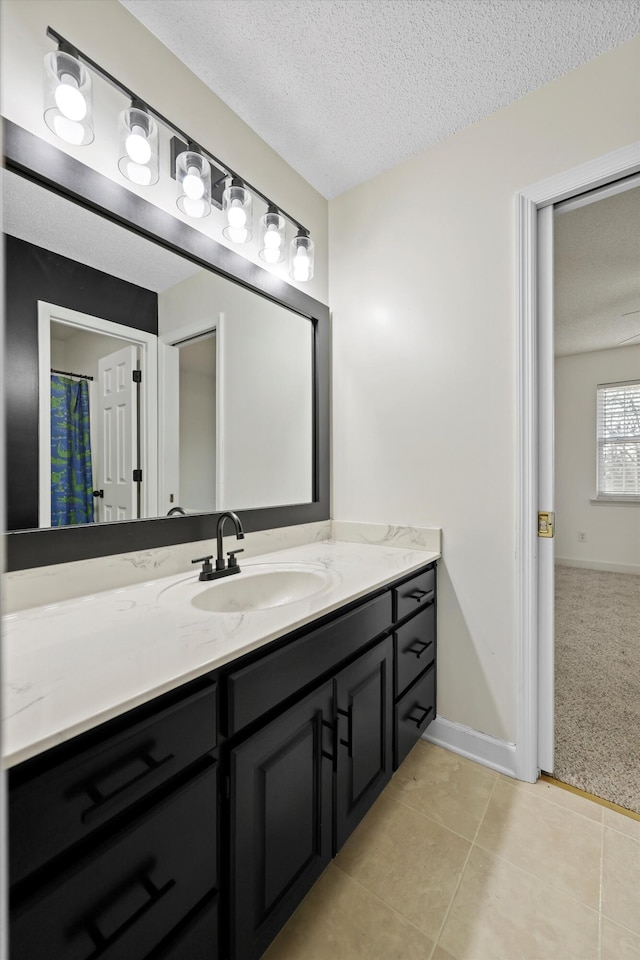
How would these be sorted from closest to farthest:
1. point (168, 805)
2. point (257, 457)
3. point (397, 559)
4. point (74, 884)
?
1. point (74, 884)
2. point (168, 805)
3. point (397, 559)
4. point (257, 457)

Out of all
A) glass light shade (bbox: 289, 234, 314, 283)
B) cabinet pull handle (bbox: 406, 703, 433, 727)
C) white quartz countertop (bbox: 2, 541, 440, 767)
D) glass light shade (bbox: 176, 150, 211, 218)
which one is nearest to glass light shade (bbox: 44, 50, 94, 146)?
glass light shade (bbox: 176, 150, 211, 218)

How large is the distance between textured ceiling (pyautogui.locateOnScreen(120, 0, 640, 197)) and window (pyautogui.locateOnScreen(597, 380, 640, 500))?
2.02 metres

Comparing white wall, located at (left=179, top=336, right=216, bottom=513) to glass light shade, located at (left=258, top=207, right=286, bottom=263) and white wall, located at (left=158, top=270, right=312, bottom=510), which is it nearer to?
white wall, located at (left=158, top=270, right=312, bottom=510)

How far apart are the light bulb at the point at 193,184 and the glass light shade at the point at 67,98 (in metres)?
0.31

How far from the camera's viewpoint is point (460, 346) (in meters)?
1.85

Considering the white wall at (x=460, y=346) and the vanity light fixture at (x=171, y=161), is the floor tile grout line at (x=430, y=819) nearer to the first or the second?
the white wall at (x=460, y=346)

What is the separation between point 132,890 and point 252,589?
0.82 meters

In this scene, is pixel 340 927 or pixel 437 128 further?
pixel 437 128

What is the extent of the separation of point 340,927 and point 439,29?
2573mm

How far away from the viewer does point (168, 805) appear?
86cm

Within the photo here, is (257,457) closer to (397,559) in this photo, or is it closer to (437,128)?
(397,559)

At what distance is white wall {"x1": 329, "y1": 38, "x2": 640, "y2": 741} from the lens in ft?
5.46

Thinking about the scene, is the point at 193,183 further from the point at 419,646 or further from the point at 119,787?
the point at 419,646

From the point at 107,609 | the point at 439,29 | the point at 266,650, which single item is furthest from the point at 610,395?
the point at 107,609
